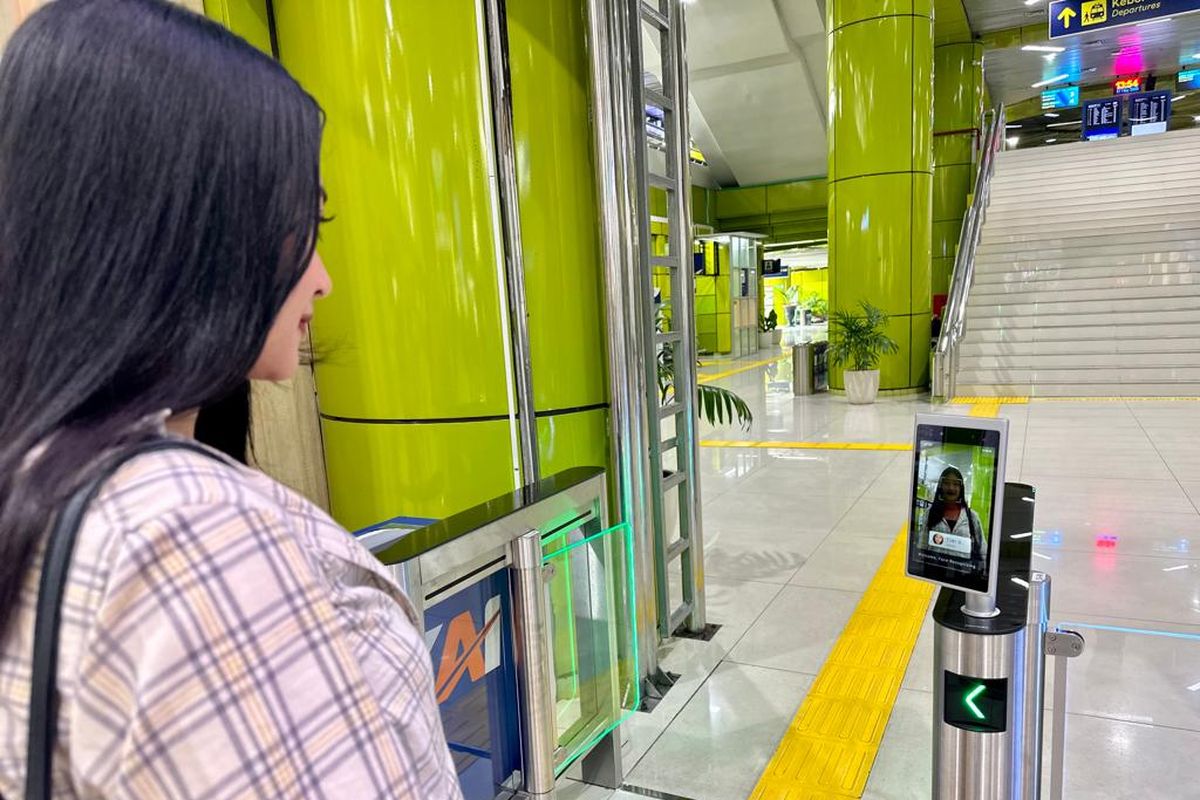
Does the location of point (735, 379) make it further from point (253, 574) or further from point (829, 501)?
point (253, 574)

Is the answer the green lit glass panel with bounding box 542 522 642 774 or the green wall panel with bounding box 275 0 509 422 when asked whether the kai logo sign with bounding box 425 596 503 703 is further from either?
the green wall panel with bounding box 275 0 509 422

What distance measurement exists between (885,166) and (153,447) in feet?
34.9

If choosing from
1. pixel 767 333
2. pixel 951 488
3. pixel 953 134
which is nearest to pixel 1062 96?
pixel 953 134

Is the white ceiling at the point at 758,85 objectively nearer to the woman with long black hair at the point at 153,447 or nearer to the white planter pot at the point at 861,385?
the white planter pot at the point at 861,385

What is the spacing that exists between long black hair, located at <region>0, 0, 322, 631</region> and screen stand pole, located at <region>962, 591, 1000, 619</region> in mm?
1516

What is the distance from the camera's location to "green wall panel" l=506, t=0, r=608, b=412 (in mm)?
2516

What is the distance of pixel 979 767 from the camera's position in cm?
161

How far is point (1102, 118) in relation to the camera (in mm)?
Answer: 21078

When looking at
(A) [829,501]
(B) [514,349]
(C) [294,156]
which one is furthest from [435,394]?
(A) [829,501]

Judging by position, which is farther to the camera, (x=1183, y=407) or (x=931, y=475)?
(x=1183, y=407)

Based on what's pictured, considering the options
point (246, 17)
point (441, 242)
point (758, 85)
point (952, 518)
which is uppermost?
point (758, 85)

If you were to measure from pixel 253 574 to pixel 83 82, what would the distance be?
1.20 feet

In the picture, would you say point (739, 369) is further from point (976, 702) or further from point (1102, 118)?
point (1102, 118)

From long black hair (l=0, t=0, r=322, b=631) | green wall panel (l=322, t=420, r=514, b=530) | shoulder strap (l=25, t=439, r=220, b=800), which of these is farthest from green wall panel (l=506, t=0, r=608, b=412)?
shoulder strap (l=25, t=439, r=220, b=800)
